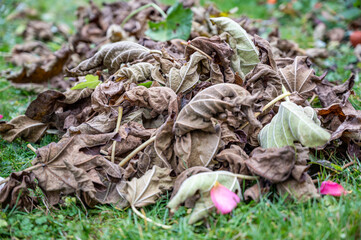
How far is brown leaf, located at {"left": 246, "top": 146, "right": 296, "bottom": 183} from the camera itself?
5.31 ft

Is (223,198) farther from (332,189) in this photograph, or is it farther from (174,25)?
(174,25)

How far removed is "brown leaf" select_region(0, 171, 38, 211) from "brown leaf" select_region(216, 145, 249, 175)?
3.39 feet

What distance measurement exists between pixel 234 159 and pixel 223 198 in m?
0.25

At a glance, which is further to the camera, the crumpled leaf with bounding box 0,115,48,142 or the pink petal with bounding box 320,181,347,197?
the crumpled leaf with bounding box 0,115,48,142

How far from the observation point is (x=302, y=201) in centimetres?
160

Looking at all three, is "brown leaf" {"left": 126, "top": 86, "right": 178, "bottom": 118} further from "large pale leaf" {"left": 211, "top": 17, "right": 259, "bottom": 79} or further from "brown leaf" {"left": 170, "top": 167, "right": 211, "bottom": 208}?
"large pale leaf" {"left": 211, "top": 17, "right": 259, "bottom": 79}

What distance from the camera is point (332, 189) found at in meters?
1.68

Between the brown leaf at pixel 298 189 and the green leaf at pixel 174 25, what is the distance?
7.01 ft

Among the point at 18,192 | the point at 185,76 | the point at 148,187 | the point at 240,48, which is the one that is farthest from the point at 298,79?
the point at 18,192

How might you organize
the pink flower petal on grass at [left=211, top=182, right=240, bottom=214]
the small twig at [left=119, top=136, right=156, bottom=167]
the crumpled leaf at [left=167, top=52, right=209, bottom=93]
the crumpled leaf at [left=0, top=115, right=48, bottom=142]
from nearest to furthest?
the pink flower petal on grass at [left=211, top=182, right=240, bottom=214] → the small twig at [left=119, top=136, right=156, bottom=167] → the crumpled leaf at [left=167, top=52, right=209, bottom=93] → the crumpled leaf at [left=0, top=115, right=48, bottom=142]

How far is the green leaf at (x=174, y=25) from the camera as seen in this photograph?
3.41 meters

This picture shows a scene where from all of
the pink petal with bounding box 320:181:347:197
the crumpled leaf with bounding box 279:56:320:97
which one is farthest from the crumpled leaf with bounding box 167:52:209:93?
the pink petal with bounding box 320:181:347:197

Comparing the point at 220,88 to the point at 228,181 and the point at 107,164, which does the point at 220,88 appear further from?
the point at 107,164

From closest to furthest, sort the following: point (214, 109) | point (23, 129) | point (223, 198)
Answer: point (223, 198) → point (214, 109) → point (23, 129)
